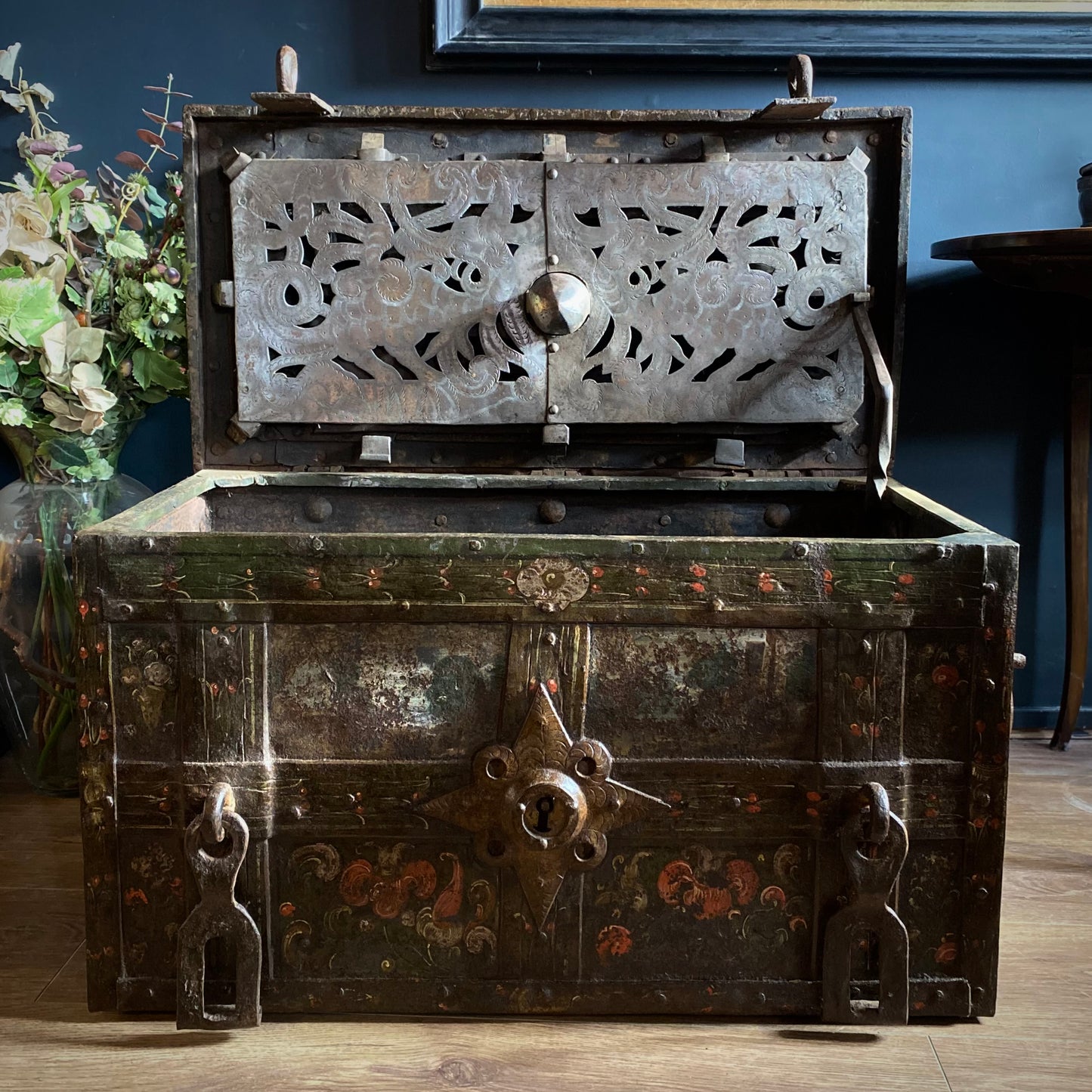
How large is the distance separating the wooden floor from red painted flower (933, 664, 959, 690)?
0.40 meters

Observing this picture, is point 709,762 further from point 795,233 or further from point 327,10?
point 327,10

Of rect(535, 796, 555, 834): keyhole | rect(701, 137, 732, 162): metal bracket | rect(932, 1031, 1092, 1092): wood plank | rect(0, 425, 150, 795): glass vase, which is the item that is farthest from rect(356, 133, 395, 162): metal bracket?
rect(932, 1031, 1092, 1092): wood plank

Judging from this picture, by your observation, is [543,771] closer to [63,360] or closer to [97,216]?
[63,360]

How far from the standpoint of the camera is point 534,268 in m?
1.68

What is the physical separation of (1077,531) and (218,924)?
60.6 inches

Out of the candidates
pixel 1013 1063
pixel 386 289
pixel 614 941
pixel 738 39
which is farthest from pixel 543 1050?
pixel 738 39

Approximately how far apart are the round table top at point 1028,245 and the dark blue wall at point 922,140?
285 mm

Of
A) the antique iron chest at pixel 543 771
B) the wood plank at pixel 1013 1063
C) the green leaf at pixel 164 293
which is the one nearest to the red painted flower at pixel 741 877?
the antique iron chest at pixel 543 771

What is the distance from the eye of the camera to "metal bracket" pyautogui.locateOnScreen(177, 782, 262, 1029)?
1176mm

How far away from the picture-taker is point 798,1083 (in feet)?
3.79

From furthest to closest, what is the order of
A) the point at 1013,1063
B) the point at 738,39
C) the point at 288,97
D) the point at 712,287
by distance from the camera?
the point at 738,39 → the point at 712,287 → the point at 288,97 → the point at 1013,1063

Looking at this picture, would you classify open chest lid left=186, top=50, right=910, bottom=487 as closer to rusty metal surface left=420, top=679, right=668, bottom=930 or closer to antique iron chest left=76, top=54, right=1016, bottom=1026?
antique iron chest left=76, top=54, right=1016, bottom=1026

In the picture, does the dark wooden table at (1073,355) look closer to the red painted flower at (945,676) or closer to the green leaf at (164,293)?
the red painted flower at (945,676)

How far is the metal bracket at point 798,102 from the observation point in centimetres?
160
